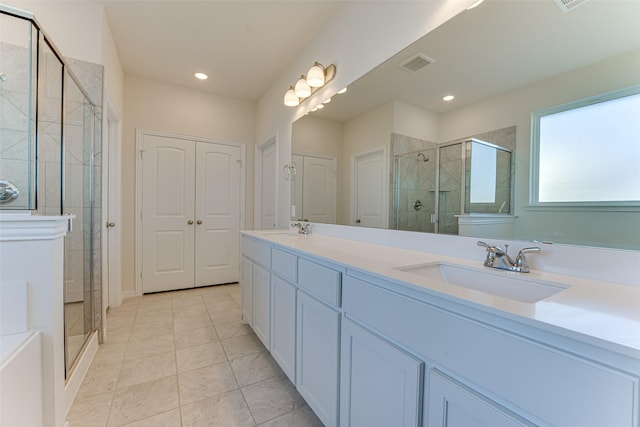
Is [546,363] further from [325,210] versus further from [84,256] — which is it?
[84,256]

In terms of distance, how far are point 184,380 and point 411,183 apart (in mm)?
1881

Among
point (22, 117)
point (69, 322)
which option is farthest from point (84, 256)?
point (22, 117)

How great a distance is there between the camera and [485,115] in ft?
3.89

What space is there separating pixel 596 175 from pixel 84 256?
2.99 meters

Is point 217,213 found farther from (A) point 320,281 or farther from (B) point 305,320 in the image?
(A) point 320,281

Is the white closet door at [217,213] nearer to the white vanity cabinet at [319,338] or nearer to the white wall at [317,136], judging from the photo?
the white wall at [317,136]

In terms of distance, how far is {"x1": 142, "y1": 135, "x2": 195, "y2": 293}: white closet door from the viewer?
10.8 ft

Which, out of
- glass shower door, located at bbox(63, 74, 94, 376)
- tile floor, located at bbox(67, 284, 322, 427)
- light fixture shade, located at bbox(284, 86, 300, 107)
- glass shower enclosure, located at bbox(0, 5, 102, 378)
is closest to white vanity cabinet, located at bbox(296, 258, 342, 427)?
tile floor, located at bbox(67, 284, 322, 427)

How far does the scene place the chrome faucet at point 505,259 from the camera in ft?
3.21

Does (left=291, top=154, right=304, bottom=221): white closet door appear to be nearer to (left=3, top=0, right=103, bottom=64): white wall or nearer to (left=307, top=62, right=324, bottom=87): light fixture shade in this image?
(left=307, top=62, right=324, bottom=87): light fixture shade

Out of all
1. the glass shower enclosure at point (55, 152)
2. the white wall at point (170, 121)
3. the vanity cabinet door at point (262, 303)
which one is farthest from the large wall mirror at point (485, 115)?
the white wall at point (170, 121)

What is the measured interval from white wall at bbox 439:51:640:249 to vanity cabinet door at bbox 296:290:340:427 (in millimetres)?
886

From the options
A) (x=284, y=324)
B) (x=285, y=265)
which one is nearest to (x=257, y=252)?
(x=285, y=265)

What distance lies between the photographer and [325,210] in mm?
2314
